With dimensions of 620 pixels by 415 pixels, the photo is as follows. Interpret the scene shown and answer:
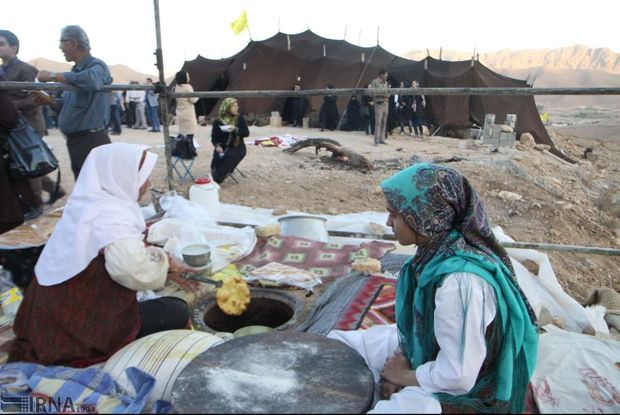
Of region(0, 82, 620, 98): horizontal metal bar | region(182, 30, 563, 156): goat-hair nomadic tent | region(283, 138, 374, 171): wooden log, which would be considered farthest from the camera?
region(182, 30, 563, 156): goat-hair nomadic tent

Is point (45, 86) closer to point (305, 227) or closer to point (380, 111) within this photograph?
point (305, 227)

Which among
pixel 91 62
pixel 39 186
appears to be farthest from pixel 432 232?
pixel 39 186

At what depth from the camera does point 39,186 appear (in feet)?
16.4

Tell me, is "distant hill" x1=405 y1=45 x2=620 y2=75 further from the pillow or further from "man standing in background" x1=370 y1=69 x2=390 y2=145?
the pillow

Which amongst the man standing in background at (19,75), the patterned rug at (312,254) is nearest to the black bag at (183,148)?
the man standing in background at (19,75)

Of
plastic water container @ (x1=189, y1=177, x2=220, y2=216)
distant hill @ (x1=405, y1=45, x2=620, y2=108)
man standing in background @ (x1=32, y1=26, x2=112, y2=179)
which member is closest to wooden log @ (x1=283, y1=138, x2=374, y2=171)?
plastic water container @ (x1=189, y1=177, x2=220, y2=216)

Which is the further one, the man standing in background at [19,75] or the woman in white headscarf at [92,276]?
the man standing in background at [19,75]

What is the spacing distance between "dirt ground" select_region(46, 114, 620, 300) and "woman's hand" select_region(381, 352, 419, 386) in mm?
3231

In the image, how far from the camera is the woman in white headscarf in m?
2.10

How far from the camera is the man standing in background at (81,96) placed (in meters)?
4.21

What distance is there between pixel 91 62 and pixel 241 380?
3.77m

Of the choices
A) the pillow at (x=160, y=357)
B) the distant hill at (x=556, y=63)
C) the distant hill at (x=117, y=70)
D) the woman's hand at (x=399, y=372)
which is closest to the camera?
Result: the woman's hand at (x=399, y=372)

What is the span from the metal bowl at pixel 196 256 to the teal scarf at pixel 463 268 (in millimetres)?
2044

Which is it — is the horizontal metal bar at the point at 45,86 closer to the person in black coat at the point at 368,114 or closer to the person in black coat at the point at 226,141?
the person in black coat at the point at 226,141
